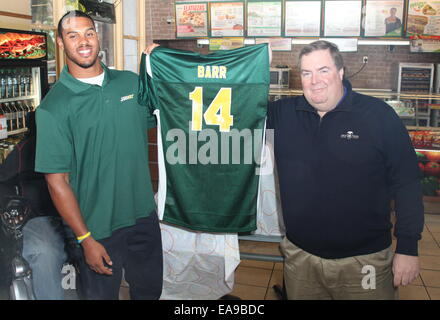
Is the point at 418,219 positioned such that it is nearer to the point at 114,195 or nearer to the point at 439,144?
the point at 114,195

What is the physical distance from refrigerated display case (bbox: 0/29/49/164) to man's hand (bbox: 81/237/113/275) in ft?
9.40

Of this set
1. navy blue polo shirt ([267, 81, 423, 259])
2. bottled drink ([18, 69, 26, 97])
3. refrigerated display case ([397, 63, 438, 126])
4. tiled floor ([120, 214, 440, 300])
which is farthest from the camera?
refrigerated display case ([397, 63, 438, 126])

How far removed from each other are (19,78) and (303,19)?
14.1 ft

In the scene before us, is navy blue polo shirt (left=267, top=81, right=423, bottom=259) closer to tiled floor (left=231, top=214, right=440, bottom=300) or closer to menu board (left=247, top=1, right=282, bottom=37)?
tiled floor (left=231, top=214, right=440, bottom=300)

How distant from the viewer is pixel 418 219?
200 centimetres

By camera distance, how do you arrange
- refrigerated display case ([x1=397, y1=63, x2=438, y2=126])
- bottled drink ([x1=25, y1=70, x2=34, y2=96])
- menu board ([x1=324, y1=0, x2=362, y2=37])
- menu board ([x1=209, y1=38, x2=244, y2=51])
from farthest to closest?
menu board ([x1=209, y1=38, x2=244, y2=51])
menu board ([x1=324, y1=0, x2=362, y2=37])
refrigerated display case ([x1=397, y1=63, x2=438, y2=126])
bottled drink ([x1=25, y1=70, x2=34, y2=96])

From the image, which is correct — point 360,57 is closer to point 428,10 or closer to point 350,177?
point 428,10

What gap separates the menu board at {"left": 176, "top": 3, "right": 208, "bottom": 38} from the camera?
7.61 m

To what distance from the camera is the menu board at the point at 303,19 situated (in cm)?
706

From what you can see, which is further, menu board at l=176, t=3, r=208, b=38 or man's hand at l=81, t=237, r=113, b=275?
menu board at l=176, t=3, r=208, b=38

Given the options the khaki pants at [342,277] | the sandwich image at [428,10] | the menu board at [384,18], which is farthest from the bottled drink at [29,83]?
the sandwich image at [428,10]

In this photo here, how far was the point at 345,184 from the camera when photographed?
2010 mm

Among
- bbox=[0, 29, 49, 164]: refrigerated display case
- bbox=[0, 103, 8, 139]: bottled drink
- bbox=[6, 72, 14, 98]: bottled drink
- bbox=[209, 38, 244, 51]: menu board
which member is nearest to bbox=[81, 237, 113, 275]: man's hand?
bbox=[0, 29, 49, 164]: refrigerated display case

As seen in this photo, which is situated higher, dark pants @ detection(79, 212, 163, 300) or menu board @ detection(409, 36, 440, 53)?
menu board @ detection(409, 36, 440, 53)
